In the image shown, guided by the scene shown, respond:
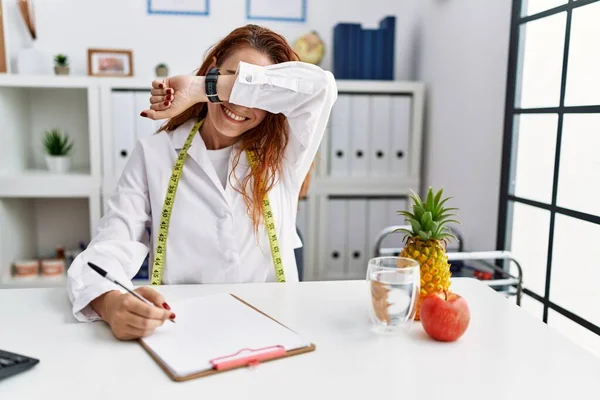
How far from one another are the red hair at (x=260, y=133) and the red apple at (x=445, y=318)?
0.60 metres

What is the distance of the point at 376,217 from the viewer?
2760mm

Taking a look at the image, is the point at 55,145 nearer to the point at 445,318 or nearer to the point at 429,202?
the point at 429,202

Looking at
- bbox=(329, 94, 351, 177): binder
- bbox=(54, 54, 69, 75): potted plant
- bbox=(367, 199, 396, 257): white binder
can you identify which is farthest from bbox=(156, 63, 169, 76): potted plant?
bbox=(367, 199, 396, 257): white binder

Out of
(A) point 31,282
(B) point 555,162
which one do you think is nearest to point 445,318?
(B) point 555,162

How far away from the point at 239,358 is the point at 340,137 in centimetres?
196

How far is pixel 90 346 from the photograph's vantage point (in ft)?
2.88

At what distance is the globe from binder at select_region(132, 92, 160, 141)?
0.80 meters

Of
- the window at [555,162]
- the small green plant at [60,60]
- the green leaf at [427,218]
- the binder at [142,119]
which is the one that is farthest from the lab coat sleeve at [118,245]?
the small green plant at [60,60]

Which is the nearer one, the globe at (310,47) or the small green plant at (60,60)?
the small green plant at (60,60)

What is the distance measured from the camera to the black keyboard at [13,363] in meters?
0.76

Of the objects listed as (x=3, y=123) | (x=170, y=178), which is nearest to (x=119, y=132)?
(x=3, y=123)

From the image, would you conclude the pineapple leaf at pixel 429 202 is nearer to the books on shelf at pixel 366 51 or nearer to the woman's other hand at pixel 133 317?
the woman's other hand at pixel 133 317

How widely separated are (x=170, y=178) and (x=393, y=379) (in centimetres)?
82

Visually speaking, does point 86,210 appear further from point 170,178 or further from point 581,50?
→ point 581,50
